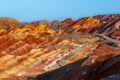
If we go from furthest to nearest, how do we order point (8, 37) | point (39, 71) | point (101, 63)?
point (8, 37), point (39, 71), point (101, 63)

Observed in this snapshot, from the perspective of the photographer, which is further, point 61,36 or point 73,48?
point 61,36

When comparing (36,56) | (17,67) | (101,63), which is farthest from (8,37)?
(101,63)

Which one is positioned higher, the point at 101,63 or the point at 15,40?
the point at 15,40

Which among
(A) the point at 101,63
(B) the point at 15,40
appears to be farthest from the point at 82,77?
(B) the point at 15,40

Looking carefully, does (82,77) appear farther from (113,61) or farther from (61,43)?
(61,43)

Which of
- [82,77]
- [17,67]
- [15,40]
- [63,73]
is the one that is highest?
[15,40]

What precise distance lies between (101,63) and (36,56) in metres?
26.8

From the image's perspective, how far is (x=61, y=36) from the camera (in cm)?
9125

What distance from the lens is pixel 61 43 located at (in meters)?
85.1

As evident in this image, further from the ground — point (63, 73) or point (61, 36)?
point (61, 36)

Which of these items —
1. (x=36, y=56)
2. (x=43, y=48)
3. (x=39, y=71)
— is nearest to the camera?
(x=39, y=71)

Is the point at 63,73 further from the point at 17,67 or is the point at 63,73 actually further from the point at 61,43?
the point at 61,43

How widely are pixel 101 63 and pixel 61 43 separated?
119 ft

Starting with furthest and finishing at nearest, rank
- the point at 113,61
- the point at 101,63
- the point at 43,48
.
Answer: the point at 43,48 → the point at 101,63 → the point at 113,61
